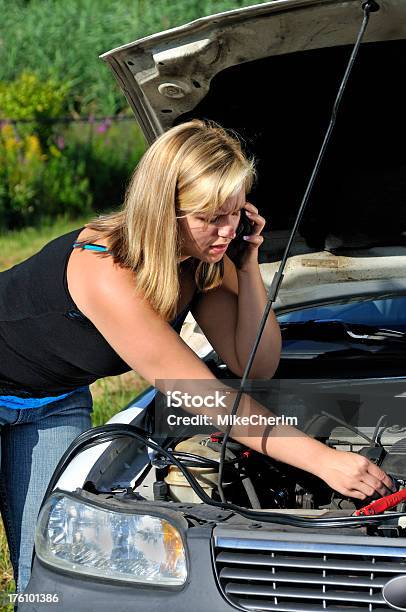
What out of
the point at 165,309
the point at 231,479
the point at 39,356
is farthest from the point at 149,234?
the point at 231,479

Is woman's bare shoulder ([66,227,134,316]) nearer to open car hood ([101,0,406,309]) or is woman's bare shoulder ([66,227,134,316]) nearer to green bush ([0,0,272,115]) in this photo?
open car hood ([101,0,406,309])

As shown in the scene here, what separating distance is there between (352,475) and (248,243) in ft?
2.88

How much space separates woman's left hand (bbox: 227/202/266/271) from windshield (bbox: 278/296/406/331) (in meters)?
0.74

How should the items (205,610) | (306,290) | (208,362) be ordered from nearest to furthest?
(205,610), (208,362), (306,290)

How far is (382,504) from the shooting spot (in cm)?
245

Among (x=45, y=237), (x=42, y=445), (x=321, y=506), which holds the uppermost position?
(x=45, y=237)

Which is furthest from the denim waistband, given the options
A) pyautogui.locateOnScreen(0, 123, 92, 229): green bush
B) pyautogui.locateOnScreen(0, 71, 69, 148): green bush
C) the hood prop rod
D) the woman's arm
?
pyautogui.locateOnScreen(0, 71, 69, 148): green bush

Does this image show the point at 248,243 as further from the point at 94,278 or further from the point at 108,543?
the point at 108,543

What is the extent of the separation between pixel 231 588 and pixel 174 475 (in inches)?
19.8

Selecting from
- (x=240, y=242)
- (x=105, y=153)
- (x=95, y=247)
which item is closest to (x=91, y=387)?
(x=240, y=242)

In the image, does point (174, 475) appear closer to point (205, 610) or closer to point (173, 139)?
point (205, 610)

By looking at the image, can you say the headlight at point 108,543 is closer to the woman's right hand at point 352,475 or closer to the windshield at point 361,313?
the woman's right hand at point 352,475

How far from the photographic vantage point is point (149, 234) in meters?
2.68

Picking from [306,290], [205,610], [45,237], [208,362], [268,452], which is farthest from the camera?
[45,237]
